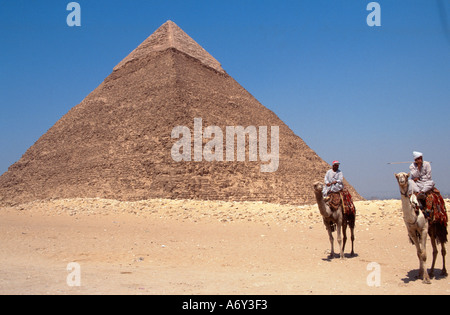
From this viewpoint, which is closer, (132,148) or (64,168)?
(132,148)

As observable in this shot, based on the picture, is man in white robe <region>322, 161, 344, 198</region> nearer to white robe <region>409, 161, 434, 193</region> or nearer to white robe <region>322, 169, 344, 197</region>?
white robe <region>322, 169, 344, 197</region>

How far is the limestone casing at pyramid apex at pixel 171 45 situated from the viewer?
120 feet

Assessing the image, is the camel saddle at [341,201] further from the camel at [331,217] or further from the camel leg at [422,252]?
the camel leg at [422,252]

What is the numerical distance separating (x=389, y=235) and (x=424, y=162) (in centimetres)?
476

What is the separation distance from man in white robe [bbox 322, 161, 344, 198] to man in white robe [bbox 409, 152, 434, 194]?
5.55ft

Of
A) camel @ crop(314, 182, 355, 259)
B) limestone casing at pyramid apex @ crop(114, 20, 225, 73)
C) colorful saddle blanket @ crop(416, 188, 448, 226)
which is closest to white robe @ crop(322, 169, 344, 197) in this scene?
camel @ crop(314, 182, 355, 259)

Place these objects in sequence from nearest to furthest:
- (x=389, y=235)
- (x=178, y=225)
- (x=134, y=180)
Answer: (x=389, y=235) → (x=178, y=225) → (x=134, y=180)

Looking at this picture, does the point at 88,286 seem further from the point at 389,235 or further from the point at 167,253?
the point at 389,235

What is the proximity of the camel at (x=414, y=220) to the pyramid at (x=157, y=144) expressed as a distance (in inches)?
644

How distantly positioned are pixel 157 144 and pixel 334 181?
1919 cm

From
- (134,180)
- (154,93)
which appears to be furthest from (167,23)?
(134,180)

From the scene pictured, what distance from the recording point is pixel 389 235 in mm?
10133

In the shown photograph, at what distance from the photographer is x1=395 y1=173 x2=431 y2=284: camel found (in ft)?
18.0

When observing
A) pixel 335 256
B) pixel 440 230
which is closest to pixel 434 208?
pixel 440 230
